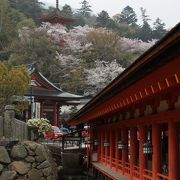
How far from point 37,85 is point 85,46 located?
18193mm

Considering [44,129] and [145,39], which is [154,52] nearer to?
[44,129]

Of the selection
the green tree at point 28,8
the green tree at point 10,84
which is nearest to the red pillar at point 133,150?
the green tree at point 10,84

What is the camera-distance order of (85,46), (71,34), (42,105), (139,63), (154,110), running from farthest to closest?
1. (71,34)
2. (85,46)
3. (42,105)
4. (154,110)
5. (139,63)

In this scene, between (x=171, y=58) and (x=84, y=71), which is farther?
(x=84, y=71)

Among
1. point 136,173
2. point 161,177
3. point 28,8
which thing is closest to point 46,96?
point 136,173

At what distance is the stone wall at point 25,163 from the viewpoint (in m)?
17.5

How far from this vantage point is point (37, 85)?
1644 inches

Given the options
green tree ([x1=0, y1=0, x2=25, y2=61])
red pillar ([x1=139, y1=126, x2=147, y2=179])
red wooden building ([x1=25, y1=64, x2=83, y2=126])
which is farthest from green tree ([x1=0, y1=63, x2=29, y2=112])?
green tree ([x1=0, y1=0, x2=25, y2=61])

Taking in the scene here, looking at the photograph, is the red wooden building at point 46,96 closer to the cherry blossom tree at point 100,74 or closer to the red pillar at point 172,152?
the cherry blossom tree at point 100,74

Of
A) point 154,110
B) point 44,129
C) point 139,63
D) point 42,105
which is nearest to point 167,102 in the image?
point 154,110

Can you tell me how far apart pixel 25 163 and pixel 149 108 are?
30.1ft

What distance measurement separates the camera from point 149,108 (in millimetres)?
10344

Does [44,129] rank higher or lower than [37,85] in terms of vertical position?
lower

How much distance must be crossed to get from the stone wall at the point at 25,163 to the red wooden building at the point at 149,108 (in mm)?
3029
